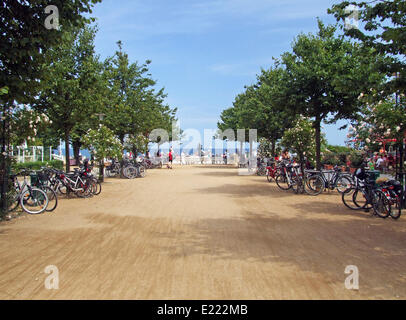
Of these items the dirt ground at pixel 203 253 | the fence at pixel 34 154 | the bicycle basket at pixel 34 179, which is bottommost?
the dirt ground at pixel 203 253

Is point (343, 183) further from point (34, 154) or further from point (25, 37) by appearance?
point (34, 154)

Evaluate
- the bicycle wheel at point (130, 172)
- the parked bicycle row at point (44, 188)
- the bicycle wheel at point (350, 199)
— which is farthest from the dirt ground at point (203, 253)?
the bicycle wheel at point (130, 172)

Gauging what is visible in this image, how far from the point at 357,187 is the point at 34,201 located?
8703mm

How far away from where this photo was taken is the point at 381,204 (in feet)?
29.9

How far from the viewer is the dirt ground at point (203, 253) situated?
13.8 feet

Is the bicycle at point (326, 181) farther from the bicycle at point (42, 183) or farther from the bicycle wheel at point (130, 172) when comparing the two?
the bicycle wheel at point (130, 172)

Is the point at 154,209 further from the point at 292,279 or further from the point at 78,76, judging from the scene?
the point at 78,76

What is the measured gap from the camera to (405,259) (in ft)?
18.2

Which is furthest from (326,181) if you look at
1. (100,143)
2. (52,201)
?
(100,143)

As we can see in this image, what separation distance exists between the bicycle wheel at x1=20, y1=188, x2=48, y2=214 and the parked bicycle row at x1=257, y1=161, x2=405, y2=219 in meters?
8.35

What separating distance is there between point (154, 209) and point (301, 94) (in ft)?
26.6

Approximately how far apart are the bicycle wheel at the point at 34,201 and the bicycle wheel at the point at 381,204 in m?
8.60

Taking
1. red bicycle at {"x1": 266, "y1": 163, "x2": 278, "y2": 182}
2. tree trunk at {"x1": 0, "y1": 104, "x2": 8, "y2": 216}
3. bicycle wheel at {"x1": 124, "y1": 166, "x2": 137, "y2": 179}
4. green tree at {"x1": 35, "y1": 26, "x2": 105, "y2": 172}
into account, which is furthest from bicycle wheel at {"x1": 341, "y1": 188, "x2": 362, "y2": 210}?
bicycle wheel at {"x1": 124, "y1": 166, "x2": 137, "y2": 179}

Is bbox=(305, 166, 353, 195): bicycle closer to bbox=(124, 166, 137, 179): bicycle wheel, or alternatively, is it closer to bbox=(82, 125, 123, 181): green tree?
bbox=(82, 125, 123, 181): green tree
